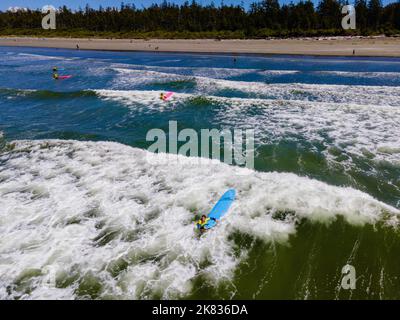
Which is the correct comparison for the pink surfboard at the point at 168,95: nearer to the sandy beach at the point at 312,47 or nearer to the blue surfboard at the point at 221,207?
the blue surfboard at the point at 221,207

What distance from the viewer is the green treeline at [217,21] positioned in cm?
8000

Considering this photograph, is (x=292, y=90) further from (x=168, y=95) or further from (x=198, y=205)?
(x=198, y=205)

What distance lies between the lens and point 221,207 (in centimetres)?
1128

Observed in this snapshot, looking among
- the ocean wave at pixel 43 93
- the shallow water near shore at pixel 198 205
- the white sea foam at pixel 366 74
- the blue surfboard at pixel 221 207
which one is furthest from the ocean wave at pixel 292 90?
the blue surfboard at pixel 221 207

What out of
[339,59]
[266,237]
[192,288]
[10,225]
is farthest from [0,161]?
[339,59]

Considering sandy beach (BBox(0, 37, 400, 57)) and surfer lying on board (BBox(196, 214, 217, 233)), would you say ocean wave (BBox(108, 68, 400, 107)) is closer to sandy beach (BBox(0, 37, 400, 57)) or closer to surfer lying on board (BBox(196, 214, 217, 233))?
surfer lying on board (BBox(196, 214, 217, 233))

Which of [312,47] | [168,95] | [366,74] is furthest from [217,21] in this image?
[168,95]

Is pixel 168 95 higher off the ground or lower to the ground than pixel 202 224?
higher

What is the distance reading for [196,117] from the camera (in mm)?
23656

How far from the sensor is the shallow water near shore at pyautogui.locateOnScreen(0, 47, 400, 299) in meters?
8.58

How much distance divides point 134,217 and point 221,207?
346 cm

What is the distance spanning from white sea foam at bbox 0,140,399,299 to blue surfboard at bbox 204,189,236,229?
300 millimetres
